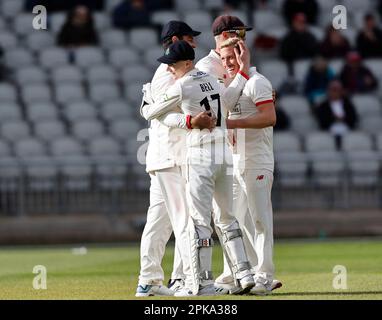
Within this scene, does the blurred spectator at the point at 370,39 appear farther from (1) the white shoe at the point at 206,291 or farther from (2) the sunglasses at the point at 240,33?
(1) the white shoe at the point at 206,291

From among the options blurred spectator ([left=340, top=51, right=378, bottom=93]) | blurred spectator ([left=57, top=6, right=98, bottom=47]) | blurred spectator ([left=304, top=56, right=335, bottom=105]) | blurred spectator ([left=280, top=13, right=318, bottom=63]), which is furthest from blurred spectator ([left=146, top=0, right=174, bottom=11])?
blurred spectator ([left=340, top=51, right=378, bottom=93])

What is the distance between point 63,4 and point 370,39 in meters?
6.83

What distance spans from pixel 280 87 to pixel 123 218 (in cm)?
458

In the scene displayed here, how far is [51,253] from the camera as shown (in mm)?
22141

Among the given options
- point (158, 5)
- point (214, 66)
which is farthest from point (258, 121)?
point (158, 5)

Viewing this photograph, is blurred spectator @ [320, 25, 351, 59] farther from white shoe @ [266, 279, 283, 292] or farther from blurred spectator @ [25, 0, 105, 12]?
white shoe @ [266, 279, 283, 292]

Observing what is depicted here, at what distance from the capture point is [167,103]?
13.2 meters

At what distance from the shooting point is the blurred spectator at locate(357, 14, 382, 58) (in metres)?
27.9

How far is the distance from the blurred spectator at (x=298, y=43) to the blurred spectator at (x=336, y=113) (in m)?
1.71

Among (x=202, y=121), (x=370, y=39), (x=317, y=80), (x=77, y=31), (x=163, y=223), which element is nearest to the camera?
(x=202, y=121)

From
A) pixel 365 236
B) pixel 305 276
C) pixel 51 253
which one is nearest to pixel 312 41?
pixel 365 236

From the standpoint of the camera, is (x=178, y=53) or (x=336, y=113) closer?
(x=178, y=53)

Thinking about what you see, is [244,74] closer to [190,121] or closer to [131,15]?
[190,121]

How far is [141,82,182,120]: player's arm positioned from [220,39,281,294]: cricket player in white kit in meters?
0.69
